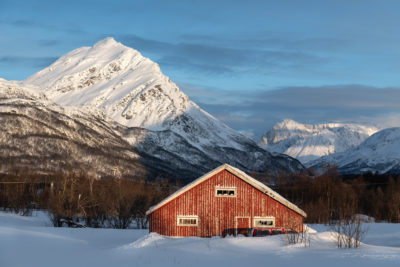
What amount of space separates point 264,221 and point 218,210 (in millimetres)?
3742

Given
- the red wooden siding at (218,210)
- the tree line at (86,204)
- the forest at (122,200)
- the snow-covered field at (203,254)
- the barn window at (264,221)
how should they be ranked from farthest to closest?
the forest at (122,200)
the tree line at (86,204)
the barn window at (264,221)
the red wooden siding at (218,210)
the snow-covered field at (203,254)

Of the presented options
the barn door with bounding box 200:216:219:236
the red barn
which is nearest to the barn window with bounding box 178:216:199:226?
the red barn

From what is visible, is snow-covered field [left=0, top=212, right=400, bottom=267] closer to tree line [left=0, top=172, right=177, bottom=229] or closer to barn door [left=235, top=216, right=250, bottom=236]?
barn door [left=235, top=216, right=250, bottom=236]

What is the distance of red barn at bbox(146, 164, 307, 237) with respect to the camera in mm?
41375

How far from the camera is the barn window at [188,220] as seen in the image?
41375 millimetres

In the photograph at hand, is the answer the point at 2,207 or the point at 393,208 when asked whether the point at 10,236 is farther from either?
the point at 393,208

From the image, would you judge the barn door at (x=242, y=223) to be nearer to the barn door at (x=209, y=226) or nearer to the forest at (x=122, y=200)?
the barn door at (x=209, y=226)

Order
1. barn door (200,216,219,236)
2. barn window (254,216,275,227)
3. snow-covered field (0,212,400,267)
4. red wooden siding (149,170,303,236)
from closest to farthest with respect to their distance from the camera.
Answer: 1. snow-covered field (0,212,400,267)
2. red wooden siding (149,170,303,236)
3. barn door (200,216,219,236)
4. barn window (254,216,275,227)

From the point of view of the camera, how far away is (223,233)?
41.8 m

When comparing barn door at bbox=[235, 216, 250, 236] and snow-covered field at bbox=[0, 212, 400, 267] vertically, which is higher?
barn door at bbox=[235, 216, 250, 236]

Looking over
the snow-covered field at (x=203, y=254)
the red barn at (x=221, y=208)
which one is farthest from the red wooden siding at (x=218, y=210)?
the snow-covered field at (x=203, y=254)

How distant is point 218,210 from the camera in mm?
41938

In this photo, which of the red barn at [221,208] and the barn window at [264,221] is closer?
the red barn at [221,208]

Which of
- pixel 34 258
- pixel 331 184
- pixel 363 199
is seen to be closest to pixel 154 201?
pixel 331 184
